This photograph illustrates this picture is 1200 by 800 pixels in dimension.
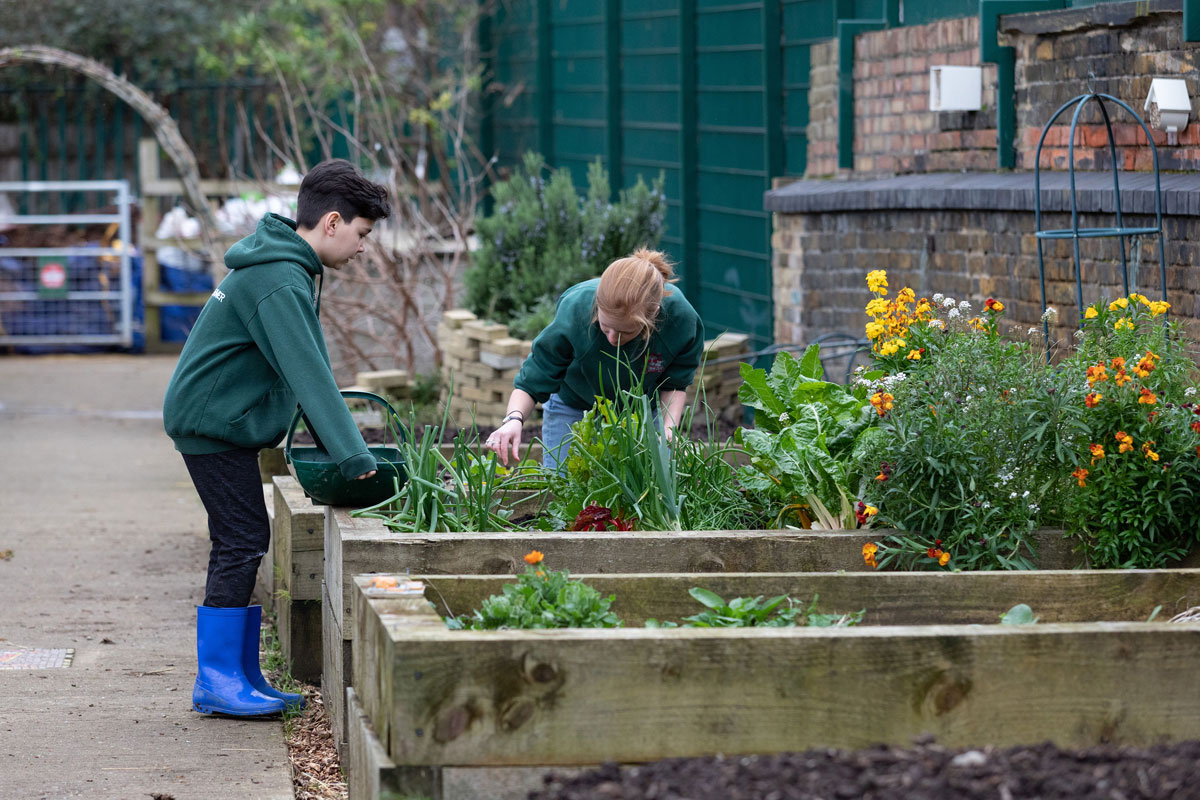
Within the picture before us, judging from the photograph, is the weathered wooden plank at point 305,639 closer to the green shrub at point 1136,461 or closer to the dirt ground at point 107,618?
the dirt ground at point 107,618

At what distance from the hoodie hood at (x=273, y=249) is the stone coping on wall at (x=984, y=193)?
9.76 ft

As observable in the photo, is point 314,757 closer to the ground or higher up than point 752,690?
closer to the ground

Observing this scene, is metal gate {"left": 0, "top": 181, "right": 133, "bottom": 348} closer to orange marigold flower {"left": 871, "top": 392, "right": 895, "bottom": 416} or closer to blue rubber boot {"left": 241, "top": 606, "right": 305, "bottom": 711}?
blue rubber boot {"left": 241, "top": 606, "right": 305, "bottom": 711}

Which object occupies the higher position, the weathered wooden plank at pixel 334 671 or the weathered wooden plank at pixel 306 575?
the weathered wooden plank at pixel 306 575

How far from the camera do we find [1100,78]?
5.89 m

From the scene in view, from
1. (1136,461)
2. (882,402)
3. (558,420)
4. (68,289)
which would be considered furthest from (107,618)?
(68,289)

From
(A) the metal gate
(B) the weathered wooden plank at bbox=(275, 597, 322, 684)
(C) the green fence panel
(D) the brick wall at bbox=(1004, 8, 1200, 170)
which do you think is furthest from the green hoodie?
(A) the metal gate

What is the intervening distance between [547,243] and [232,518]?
477 cm

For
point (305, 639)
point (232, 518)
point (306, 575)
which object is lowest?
point (305, 639)

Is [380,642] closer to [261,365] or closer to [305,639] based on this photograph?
[261,365]

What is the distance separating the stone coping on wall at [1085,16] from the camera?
5.50 metres

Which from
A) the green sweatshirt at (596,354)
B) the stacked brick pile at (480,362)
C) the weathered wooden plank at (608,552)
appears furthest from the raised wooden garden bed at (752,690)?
the stacked brick pile at (480,362)

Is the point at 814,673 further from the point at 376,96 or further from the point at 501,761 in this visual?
the point at 376,96

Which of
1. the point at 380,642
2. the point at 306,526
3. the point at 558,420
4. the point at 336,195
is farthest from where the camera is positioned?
the point at 558,420
